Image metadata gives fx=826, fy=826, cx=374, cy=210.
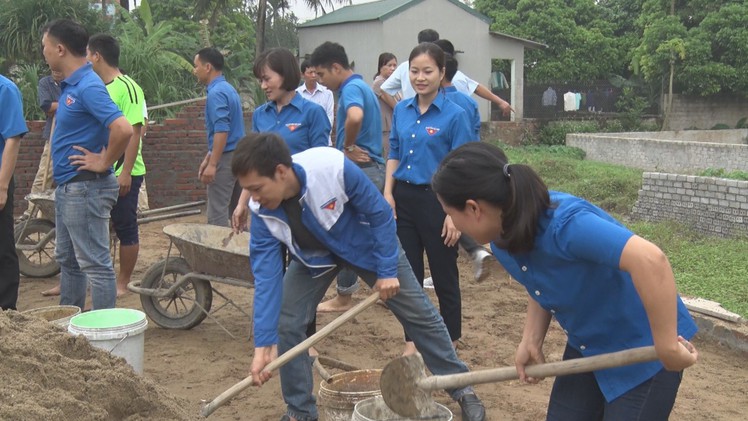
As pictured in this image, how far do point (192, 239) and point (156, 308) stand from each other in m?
0.59

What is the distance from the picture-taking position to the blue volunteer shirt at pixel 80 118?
4852mm

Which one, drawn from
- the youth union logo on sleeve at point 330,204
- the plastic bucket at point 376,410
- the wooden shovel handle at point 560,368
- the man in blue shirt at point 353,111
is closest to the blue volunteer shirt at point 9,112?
the man in blue shirt at point 353,111

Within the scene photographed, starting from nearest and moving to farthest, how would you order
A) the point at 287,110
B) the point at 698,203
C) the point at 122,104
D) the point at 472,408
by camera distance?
the point at 472,408 → the point at 287,110 → the point at 122,104 → the point at 698,203

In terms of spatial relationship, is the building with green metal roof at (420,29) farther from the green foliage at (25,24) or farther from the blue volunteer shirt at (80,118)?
the blue volunteer shirt at (80,118)

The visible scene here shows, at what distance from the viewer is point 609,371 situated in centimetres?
254

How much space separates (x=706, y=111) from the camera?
28.2 meters

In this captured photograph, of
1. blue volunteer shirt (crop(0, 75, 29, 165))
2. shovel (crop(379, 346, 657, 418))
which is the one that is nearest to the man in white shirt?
blue volunteer shirt (crop(0, 75, 29, 165))

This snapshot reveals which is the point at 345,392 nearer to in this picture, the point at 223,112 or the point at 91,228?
the point at 91,228

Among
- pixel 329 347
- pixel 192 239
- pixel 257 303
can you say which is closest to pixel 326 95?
pixel 192 239

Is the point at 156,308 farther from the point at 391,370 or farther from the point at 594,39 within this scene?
the point at 594,39

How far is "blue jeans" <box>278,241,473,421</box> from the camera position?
3814mm

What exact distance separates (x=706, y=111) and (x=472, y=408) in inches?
1054

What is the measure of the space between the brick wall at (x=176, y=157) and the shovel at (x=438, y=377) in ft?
26.7

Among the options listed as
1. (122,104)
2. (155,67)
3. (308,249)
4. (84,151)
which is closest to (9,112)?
(84,151)
